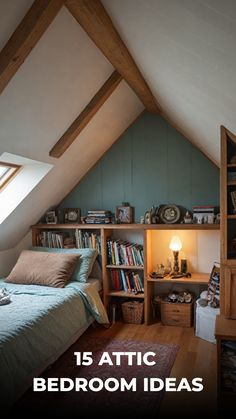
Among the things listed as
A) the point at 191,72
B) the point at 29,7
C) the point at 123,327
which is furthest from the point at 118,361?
the point at 29,7

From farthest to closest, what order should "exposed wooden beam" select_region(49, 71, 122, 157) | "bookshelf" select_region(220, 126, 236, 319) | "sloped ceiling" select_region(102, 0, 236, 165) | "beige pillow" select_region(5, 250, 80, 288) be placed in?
"beige pillow" select_region(5, 250, 80, 288), "exposed wooden beam" select_region(49, 71, 122, 157), "bookshelf" select_region(220, 126, 236, 319), "sloped ceiling" select_region(102, 0, 236, 165)

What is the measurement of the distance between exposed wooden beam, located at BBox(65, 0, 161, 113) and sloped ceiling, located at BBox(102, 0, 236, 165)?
75 millimetres

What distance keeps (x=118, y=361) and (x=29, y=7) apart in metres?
2.77

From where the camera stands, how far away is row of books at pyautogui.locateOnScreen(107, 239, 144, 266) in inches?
145

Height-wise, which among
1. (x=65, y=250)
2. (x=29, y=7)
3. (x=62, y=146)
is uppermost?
(x=29, y=7)

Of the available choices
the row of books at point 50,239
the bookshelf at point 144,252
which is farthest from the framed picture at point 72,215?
the row of books at point 50,239

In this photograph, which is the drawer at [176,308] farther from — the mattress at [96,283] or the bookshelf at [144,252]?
the mattress at [96,283]

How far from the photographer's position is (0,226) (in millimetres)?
3438

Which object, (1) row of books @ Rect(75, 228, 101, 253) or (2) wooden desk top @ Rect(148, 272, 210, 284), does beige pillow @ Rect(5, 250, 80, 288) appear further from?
(2) wooden desk top @ Rect(148, 272, 210, 284)

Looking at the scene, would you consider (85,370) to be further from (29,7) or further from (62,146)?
(29,7)

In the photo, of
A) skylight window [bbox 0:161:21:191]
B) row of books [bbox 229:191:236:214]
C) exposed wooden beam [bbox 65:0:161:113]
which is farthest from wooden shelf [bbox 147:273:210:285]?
exposed wooden beam [bbox 65:0:161:113]

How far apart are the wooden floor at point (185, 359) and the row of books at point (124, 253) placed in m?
0.75

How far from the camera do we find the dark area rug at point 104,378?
2.19 metres

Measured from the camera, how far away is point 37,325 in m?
2.43
